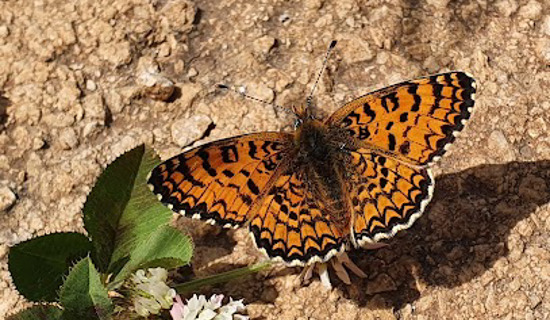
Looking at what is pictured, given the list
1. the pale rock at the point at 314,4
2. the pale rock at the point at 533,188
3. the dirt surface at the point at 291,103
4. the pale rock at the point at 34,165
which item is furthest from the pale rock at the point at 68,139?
the pale rock at the point at 533,188

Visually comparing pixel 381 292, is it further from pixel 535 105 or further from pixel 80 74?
pixel 80 74

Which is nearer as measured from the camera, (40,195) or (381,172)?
(381,172)

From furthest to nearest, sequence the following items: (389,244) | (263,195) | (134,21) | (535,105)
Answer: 1. (134,21)
2. (535,105)
3. (389,244)
4. (263,195)

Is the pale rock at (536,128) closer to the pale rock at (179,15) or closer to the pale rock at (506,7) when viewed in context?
the pale rock at (506,7)

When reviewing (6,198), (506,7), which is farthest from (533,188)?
(6,198)

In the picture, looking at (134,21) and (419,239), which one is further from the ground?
(134,21)

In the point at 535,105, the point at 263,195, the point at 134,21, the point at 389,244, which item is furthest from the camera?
the point at 134,21

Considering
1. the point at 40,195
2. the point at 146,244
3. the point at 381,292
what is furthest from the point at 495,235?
the point at 40,195
